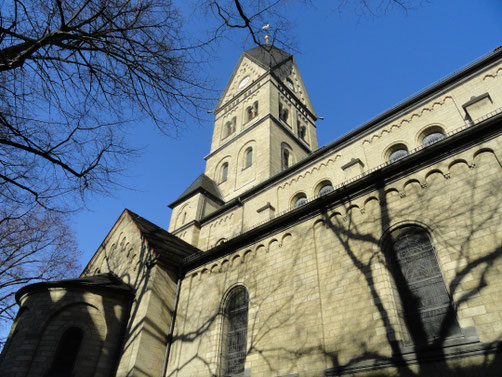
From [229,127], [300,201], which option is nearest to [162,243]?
[300,201]

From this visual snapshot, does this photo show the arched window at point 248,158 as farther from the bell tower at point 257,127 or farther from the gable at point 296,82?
the gable at point 296,82

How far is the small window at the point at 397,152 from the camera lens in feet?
42.5

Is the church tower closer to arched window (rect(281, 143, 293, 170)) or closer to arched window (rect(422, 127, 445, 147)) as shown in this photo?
arched window (rect(281, 143, 293, 170))

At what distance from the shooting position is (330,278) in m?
8.35

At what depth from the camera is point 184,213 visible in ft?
71.6

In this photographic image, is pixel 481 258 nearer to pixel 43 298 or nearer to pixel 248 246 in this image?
pixel 248 246

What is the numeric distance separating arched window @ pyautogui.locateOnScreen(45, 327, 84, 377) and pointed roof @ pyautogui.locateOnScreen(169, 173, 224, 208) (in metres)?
11.8

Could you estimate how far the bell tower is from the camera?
22.7 m

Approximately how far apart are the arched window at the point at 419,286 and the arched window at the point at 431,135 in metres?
5.99

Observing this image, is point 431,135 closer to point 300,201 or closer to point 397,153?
point 397,153

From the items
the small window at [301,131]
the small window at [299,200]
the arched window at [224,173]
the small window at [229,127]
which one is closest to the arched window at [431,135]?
the small window at [299,200]

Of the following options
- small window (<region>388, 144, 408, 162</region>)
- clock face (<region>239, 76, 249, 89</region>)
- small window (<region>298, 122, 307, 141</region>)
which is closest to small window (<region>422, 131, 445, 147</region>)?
small window (<region>388, 144, 408, 162</region>)

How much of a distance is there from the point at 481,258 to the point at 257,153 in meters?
17.6

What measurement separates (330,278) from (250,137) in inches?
696
